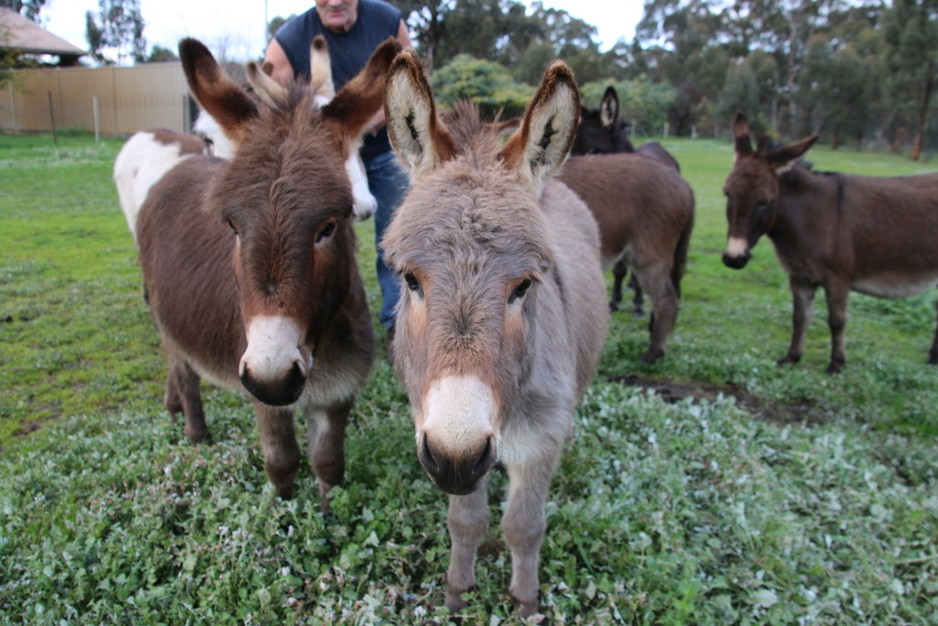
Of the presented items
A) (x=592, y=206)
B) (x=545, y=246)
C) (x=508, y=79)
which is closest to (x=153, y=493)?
(x=545, y=246)

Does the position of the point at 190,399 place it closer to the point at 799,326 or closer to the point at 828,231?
the point at 799,326

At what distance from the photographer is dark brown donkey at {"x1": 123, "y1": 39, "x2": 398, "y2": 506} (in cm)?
225

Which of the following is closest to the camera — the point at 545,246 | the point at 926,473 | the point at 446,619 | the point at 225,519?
the point at 545,246

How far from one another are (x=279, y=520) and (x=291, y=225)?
1.59 metres

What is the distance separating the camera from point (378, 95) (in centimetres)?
269

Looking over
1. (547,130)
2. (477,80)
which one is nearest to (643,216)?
(547,130)

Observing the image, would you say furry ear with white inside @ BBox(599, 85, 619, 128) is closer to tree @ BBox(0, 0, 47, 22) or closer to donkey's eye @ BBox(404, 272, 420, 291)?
donkey's eye @ BBox(404, 272, 420, 291)

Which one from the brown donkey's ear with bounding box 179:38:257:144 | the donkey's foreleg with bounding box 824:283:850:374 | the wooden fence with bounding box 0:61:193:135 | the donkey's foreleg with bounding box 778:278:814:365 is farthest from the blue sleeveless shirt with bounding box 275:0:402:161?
the wooden fence with bounding box 0:61:193:135

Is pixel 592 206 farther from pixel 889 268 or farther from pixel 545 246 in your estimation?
pixel 545 246

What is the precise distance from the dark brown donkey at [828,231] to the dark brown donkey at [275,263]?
4579 millimetres

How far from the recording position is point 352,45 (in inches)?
166

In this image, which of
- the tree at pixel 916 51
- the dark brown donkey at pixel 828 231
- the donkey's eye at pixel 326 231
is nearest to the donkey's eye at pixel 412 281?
the donkey's eye at pixel 326 231

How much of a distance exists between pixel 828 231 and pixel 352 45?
196 inches

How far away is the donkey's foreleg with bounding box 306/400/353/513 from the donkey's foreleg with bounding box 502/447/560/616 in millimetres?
1024
